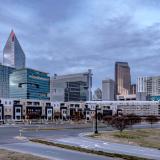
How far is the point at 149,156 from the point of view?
123 ft

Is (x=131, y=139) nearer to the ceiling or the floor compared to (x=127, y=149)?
nearer to the floor

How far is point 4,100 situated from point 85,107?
49.8 meters

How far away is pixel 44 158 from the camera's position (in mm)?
30688

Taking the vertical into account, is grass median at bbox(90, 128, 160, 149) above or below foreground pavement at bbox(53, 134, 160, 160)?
below

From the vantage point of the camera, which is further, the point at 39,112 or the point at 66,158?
the point at 39,112

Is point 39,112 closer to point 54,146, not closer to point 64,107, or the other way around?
point 64,107

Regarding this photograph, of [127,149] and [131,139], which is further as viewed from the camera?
[131,139]

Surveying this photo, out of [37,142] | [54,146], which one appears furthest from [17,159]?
[37,142]

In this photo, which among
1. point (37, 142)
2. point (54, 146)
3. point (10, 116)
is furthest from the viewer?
point (10, 116)

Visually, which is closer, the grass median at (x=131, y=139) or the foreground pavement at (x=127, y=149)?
the foreground pavement at (x=127, y=149)

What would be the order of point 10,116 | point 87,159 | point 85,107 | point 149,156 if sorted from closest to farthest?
1. point 87,159
2. point 149,156
3. point 10,116
4. point 85,107

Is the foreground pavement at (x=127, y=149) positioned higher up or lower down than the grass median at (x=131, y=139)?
higher up

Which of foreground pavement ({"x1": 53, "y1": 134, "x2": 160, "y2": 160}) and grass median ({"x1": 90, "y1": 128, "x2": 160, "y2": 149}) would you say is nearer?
foreground pavement ({"x1": 53, "y1": 134, "x2": 160, "y2": 160})

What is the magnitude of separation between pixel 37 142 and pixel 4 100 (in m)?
103
